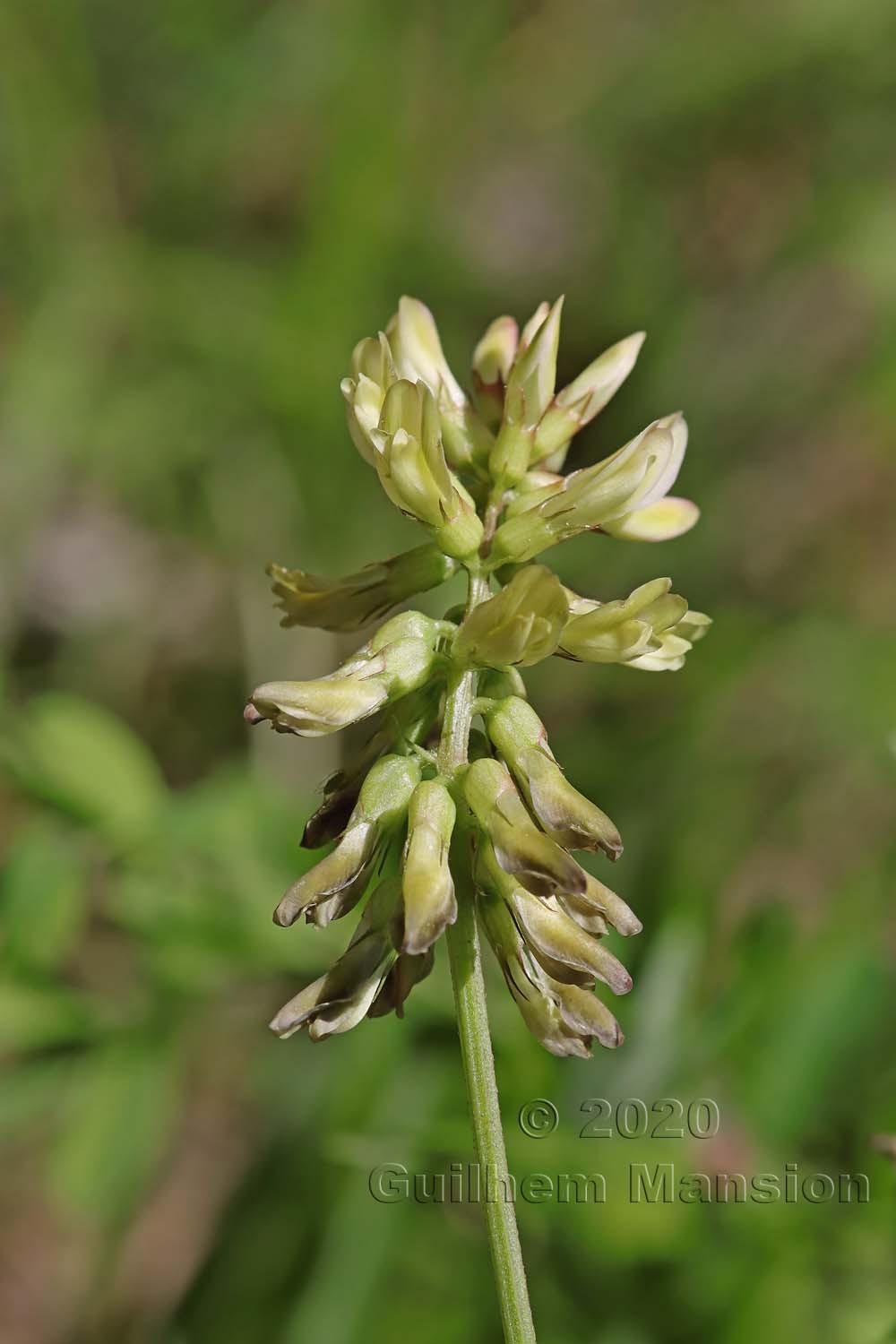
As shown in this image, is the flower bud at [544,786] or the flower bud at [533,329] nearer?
the flower bud at [544,786]

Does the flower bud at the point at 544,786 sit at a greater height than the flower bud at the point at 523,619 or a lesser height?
lesser

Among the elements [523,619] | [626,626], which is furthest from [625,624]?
[523,619]

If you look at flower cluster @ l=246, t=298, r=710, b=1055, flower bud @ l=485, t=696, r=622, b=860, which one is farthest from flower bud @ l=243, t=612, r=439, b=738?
flower bud @ l=485, t=696, r=622, b=860

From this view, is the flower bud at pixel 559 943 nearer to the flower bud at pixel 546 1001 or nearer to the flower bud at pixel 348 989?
the flower bud at pixel 546 1001

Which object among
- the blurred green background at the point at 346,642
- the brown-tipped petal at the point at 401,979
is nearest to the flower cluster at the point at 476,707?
the brown-tipped petal at the point at 401,979

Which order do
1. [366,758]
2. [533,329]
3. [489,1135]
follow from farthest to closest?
1. [533,329]
2. [366,758]
3. [489,1135]

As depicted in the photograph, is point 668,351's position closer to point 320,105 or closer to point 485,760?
point 320,105

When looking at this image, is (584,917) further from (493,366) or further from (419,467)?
(493,366)
